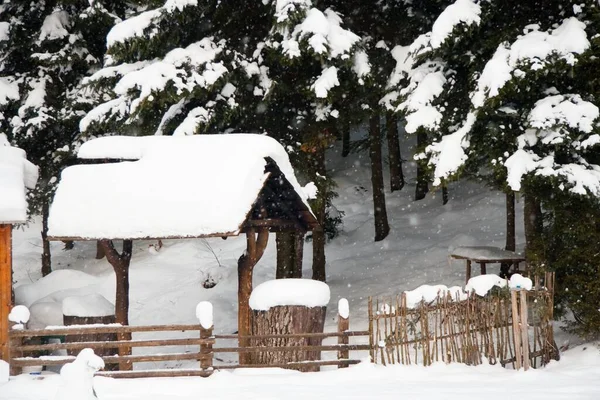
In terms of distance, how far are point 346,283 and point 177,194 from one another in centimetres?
824

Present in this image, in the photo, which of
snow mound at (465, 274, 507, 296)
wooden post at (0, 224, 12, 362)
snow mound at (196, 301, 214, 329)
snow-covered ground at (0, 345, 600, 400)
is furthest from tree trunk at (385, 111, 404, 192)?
snow mound at (196, 301, 214, 329)

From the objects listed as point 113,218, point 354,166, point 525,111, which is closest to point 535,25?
point 525,111

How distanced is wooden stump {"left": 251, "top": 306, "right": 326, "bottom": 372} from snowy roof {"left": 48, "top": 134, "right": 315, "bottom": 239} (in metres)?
1.67

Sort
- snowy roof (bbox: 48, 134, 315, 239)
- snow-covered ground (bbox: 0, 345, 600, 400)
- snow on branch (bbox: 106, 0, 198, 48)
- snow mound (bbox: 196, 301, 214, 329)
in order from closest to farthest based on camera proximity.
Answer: snow-covered ground (bbox: 0, 345, 600, 400), snow mound (bbox: 196, 301, 214, 329), snowy roof (bbox: 48, 134, 315, 239), snow on branch (bbox: 106, 0, 198, 48)

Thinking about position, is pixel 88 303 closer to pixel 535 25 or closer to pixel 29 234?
pixel 535 25

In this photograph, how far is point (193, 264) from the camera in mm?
24078

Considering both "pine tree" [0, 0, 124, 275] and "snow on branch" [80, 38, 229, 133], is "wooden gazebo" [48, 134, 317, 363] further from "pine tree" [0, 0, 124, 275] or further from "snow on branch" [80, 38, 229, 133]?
"pine tree" [0, 0, 124, 275]

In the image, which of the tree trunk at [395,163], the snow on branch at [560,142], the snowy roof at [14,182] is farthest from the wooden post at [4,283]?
the tree trunk at [395,163]

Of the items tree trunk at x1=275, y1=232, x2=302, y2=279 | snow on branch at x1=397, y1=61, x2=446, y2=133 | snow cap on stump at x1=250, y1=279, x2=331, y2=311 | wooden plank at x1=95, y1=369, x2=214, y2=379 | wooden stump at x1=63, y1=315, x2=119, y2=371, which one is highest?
snow on branch at x1=397, y1=61, x2=446, y2=133

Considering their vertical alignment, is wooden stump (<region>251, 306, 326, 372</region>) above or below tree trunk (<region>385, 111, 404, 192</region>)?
below

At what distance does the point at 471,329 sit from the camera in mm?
11688

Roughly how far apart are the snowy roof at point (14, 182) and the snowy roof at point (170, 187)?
659mm

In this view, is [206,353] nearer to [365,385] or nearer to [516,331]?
[365,385]

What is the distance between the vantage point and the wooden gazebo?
11.8m
